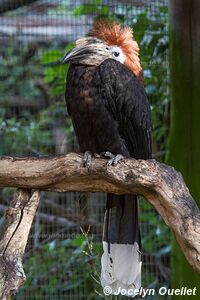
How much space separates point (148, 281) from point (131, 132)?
4.61ft

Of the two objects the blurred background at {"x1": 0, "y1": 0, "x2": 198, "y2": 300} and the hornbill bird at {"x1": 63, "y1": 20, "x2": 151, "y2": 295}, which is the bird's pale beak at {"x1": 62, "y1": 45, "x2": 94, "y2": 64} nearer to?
the hornbill bird at {"x1": 63, "y1": 20, "x2": 151, "y2": 295}

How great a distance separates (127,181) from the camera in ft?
7.64

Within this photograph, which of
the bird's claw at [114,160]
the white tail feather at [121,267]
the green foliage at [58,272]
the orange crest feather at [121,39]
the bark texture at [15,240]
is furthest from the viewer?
the green foliage at [58,272]

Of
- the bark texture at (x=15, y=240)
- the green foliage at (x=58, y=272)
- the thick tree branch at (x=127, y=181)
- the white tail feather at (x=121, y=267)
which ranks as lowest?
the green foliage at (x=58, y=272)

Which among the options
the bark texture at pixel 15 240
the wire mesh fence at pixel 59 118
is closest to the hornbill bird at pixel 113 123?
the bark texture at pixel 15 240

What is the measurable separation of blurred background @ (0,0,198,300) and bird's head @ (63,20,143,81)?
70 cm

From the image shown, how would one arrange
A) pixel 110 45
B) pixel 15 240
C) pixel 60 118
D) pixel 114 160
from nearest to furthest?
pixel 15 240, pixel 114 160, pixel 110 45, pixel 60 118

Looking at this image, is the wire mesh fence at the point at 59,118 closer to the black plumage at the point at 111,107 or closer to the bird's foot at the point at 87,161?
the black plumage at the point at 111,107

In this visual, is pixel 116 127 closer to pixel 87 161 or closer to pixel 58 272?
pixel 87 161

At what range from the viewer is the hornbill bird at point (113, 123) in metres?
2.67

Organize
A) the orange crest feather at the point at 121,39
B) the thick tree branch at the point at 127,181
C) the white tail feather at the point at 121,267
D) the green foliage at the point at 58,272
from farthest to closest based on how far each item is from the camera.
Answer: the green foliage at the point at 58,272 < the orange crest feather at the point at 121,39 < the white tail feather at the point at 121,267 < the thick tree branch at the point at 127,181

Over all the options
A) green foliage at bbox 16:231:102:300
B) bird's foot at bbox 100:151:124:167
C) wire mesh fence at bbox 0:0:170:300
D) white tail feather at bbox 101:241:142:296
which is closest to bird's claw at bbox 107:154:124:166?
bird's foot at bbox 100:151:124:167

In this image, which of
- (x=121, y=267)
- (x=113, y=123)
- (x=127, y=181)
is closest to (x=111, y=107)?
(x=113, y=123)

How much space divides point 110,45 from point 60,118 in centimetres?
139
